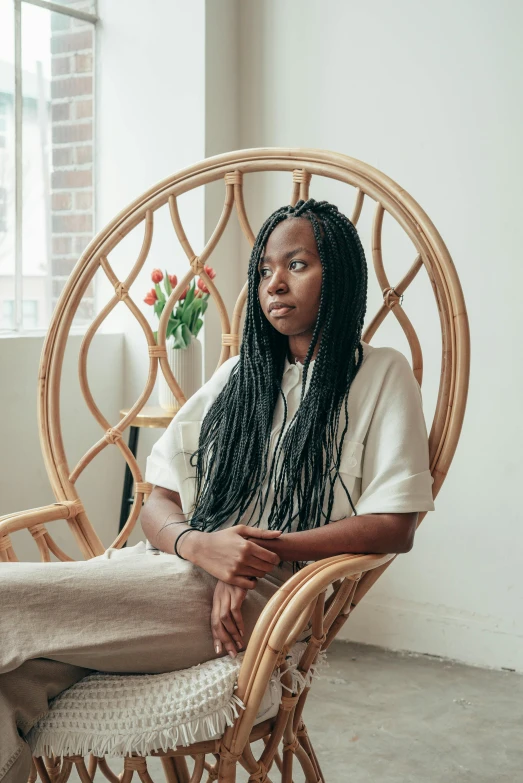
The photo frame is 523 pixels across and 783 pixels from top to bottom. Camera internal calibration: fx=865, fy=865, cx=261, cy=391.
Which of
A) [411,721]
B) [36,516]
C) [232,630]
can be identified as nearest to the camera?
[232,630]

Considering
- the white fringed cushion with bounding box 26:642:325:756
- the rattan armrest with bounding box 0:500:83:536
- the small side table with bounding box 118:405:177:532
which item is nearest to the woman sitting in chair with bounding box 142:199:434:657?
the white fringed cushion with bounding box 26:642:325:756

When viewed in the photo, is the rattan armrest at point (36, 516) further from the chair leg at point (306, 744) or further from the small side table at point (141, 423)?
the chair leg at point (306, 744)

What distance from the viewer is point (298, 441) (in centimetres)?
134

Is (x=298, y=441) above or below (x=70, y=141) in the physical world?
below

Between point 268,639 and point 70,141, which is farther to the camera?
point 70,141

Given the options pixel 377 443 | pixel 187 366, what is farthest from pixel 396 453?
pixel 187 366

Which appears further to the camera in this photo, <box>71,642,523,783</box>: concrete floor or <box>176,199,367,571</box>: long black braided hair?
<box>71,642,523,783</box>: concrete floor

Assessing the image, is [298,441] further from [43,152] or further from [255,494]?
[43,152]

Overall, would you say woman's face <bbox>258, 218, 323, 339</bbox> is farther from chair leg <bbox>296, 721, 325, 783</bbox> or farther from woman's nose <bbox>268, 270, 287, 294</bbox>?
chair leg <bbox>296, 721, 325, 783</bbox>

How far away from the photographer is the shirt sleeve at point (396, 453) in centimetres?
125

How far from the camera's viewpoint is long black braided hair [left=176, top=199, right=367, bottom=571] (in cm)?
133

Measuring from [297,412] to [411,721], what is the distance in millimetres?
967

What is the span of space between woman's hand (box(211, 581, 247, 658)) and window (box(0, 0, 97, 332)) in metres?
1.35

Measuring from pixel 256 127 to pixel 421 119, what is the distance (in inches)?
19.2
